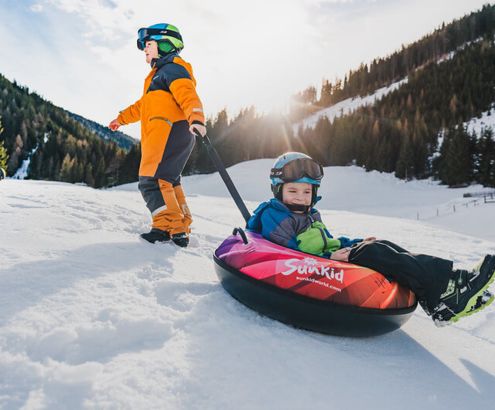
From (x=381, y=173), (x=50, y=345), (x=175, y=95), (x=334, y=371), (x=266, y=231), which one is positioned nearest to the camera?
(x=50, y=345)

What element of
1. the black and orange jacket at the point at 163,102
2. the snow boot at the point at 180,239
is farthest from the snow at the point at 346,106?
the snow boot at the point at 180,239

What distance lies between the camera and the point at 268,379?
4.82 feet

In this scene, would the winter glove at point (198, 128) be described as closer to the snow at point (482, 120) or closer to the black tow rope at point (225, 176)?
the black tow rope at point (225, 176)

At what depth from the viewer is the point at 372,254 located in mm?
2223

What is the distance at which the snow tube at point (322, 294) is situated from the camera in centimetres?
190

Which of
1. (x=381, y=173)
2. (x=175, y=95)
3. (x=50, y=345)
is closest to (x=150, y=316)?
(x=50, y=345)

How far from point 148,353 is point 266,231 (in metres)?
1.35

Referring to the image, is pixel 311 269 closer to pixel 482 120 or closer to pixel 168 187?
pixel 168 187

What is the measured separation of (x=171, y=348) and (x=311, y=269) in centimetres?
86

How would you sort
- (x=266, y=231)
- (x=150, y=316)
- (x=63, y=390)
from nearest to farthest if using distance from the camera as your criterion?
(x=63, y=390) → (x=150, y=316) → (x=266, y=231)

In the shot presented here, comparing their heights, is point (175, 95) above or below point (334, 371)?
above

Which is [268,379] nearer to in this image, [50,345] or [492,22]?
[50,345]

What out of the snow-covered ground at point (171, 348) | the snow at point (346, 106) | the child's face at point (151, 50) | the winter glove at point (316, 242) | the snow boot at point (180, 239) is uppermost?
the snow at point (346, 106)

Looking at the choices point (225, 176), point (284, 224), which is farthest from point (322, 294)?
point (225, 176)
